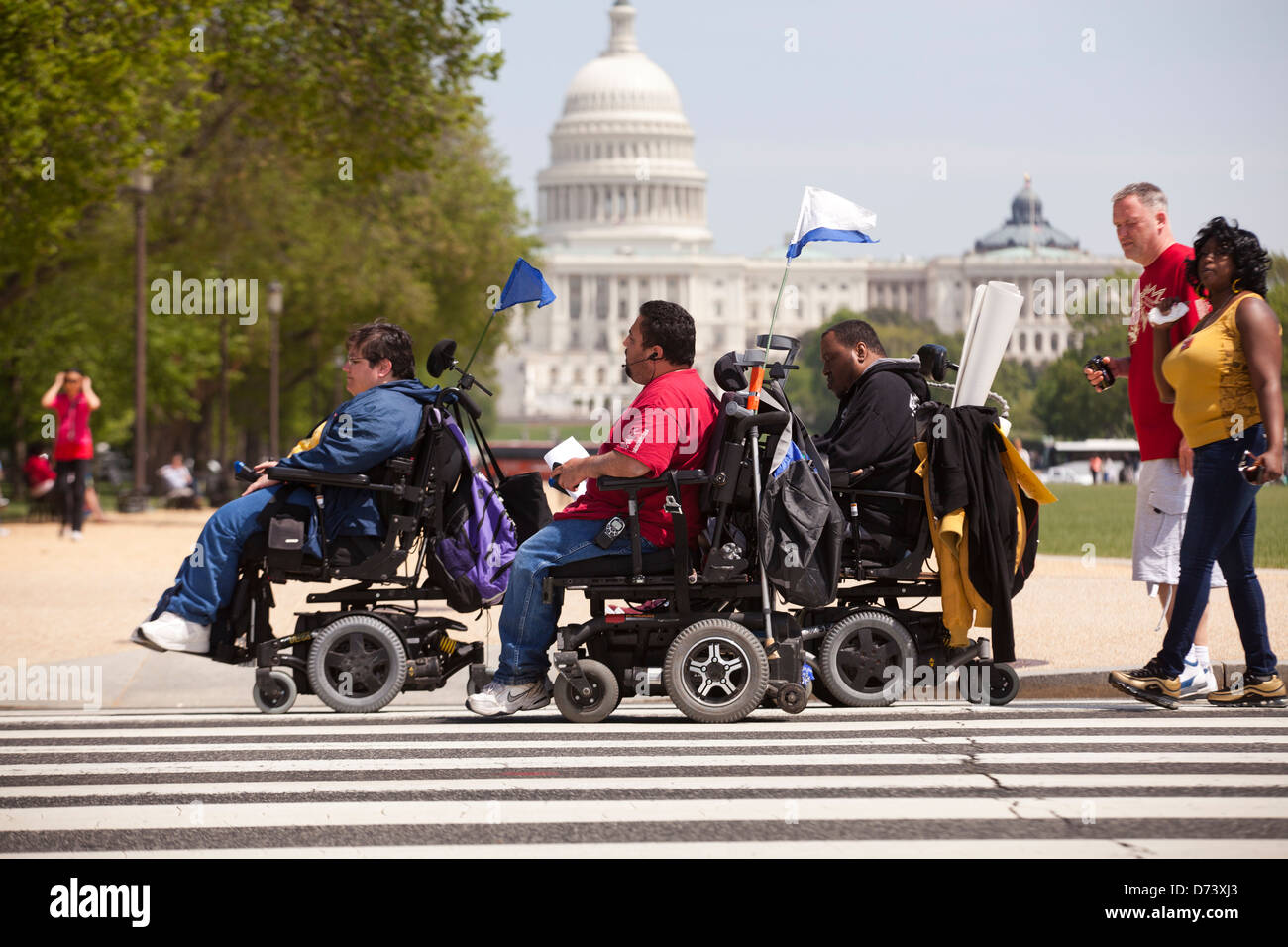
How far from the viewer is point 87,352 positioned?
145 feet

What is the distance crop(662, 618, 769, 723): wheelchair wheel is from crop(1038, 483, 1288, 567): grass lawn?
10212mm

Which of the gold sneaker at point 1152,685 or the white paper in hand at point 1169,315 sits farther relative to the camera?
the white paper in hand at point 1169,315

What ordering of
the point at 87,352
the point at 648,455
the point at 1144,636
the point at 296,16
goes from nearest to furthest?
the point at 648,455 < the point at 1144,636 < the point at 296,16 < the point at 87,352

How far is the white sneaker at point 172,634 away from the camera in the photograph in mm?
8227

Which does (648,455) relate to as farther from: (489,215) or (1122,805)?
(489,215)

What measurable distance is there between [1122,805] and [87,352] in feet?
133

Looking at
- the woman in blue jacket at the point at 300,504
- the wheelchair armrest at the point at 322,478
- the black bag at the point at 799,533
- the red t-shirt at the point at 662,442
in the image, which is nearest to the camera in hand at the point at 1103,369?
the black bag at the point at 799,533

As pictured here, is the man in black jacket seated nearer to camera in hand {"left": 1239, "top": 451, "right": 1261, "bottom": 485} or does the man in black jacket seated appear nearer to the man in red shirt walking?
the man in red shirt walking

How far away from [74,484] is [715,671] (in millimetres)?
18163

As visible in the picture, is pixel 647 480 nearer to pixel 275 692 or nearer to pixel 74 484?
pixel 275 692

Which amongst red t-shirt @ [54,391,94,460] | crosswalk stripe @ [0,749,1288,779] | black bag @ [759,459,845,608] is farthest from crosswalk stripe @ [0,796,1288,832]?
red t-shirt @ [54,391,94,460]

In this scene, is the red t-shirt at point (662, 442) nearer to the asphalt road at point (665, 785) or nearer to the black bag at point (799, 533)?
the black bag at point (799, 533)

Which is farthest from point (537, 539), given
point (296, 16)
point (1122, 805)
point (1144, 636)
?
point (296, 16)

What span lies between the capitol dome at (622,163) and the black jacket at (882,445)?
525 ft
